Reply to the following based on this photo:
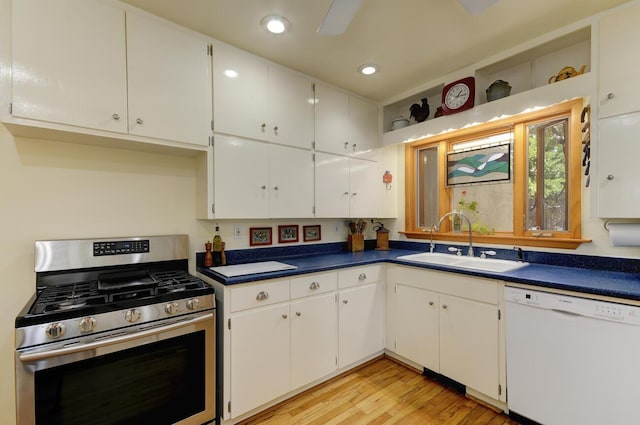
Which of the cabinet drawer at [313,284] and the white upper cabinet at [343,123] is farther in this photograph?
the white upper cabinet at [343,123]

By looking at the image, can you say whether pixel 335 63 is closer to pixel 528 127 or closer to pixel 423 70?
pixel 423 70

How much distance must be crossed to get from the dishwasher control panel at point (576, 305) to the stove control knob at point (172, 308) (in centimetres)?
197

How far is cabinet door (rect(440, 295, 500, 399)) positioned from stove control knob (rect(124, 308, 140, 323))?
1.97 metres

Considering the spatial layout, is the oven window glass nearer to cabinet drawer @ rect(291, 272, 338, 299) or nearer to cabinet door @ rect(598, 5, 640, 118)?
cabinet drawer @ rect(291, 272, 338, 299)

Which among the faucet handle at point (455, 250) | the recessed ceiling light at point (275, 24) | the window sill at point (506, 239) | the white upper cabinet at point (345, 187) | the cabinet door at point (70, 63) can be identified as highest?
the recessed ceiling light at point (275, 24)

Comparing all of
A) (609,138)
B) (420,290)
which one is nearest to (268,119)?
(420,290)

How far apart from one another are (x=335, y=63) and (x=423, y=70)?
0.79m

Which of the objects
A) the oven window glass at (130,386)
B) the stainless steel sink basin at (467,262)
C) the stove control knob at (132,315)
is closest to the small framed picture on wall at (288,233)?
the stainless steel sink basin at (467,262)

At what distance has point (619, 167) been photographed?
174cm

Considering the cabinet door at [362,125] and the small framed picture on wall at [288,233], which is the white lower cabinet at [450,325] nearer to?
the small framed picture on wall at [288,233]

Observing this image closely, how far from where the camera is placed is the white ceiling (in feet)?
5.68

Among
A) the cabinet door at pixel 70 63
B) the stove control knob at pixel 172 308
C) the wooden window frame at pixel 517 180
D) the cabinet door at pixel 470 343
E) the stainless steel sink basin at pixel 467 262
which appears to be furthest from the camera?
the stainless steel sink basin at pixel 467 262

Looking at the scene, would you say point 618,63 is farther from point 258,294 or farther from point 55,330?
point 55,330

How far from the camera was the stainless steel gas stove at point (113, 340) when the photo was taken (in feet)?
4.16
